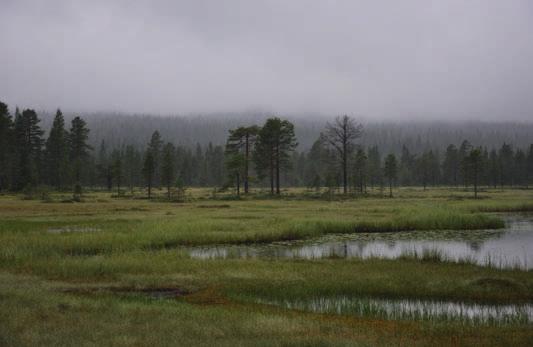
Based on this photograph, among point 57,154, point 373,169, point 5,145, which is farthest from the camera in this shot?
point 373,169

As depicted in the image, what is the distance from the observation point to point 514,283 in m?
19.1

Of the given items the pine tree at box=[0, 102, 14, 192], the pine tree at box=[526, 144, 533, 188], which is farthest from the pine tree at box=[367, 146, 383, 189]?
the pine tree at box=[0, 102, 14, 192]

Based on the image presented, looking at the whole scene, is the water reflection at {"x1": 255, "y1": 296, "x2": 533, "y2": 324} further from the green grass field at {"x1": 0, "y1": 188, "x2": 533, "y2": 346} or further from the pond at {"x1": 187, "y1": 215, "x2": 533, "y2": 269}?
the pond at {"x1": 187, "y1": 215, "x2": 533, "y2": 269}

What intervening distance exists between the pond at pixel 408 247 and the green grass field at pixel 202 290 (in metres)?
2.06

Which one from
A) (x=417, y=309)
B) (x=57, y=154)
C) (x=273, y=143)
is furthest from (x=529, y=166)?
(x=417, y=309)

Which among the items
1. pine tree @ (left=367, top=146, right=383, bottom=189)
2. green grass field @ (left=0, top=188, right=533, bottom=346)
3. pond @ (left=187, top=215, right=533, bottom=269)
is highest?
pine tree @ (left=367, top=146, right=383, bottom=189)

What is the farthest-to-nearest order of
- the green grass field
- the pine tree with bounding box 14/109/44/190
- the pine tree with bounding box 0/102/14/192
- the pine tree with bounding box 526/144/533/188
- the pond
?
the pine tree with bounding box 526/144/533/188 → the pine tree with bounding box 14/109/44/190 → the pine tree with bounding box 0/102/14/192 → the pond → the green grass field

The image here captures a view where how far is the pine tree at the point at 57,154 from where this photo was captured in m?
103

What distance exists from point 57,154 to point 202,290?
316 ft

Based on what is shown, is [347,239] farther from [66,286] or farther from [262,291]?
[66,286]

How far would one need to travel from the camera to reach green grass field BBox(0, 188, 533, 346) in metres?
12.0

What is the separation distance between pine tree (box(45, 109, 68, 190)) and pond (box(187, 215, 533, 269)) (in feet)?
269

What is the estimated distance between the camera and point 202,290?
1905 cm

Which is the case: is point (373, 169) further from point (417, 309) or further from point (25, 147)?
point (417, 309)
